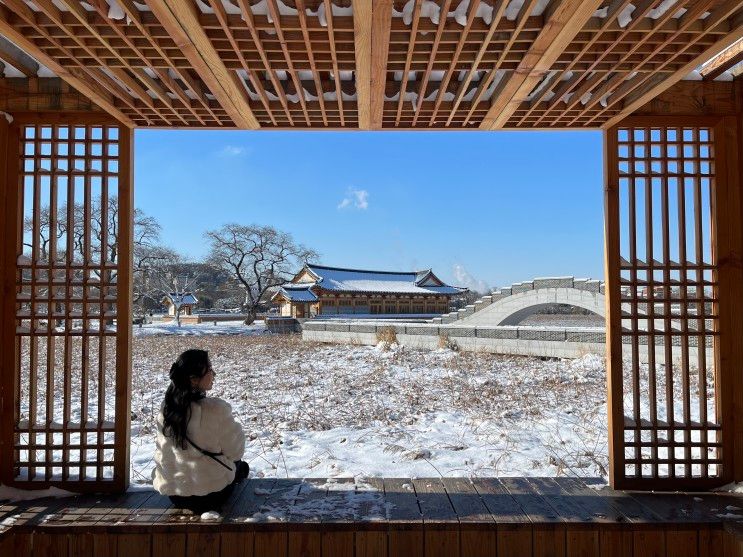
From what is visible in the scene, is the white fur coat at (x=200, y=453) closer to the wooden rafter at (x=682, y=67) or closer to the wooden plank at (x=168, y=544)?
the wooden plank at (x=168, y=544)

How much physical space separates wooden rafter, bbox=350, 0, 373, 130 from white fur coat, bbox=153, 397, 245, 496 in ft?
6.20

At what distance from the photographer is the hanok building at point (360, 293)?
30375 millimetres

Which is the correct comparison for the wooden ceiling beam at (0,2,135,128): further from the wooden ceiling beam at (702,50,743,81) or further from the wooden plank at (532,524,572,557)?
the wooden ceiling beam at (702,50,743,81)

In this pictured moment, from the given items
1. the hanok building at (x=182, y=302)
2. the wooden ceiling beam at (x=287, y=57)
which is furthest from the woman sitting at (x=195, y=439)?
the hanok building at (x=182, y=302)

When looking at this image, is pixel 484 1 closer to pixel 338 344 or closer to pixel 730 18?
pixel 730 18

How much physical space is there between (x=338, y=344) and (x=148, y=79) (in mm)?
12049

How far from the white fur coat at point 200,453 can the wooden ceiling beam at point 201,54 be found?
5.66 ft

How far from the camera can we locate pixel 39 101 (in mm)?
→ 3143

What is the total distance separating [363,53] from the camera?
2320mm

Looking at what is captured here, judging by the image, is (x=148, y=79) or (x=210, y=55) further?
(x=148, y=79)

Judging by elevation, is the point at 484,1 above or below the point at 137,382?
above

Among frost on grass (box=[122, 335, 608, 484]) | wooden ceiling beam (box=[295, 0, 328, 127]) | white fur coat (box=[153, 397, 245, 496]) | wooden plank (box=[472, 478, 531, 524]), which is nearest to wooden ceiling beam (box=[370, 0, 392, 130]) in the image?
wooden ceiling beam (box=[295, 0, 328, 127])

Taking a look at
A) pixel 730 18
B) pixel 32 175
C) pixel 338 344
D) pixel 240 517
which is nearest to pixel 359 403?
pixel 240 517

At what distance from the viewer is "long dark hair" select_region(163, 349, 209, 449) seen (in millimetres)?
2613
